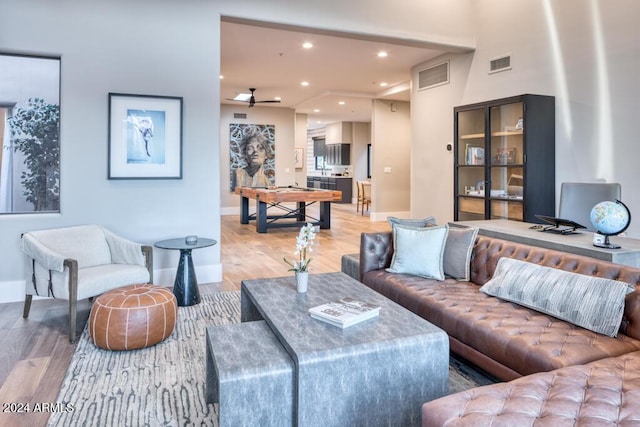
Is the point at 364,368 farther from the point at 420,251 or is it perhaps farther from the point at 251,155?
the point at 251,155

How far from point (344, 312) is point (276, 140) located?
9768mm

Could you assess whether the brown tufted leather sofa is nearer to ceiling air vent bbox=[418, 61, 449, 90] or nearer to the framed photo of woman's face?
ceiling air vent bbox=[418, 61, 449, 90]

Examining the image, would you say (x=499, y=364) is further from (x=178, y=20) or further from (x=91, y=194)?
(x=178, y=20)

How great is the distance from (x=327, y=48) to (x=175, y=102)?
273cm

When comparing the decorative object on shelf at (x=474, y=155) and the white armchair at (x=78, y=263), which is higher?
the decorative object on shelf at (x=474, y=155)

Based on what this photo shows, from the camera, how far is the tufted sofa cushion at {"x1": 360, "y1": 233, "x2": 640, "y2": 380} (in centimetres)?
194

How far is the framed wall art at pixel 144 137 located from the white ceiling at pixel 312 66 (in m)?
1.38

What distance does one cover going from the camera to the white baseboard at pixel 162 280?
12.6 ft

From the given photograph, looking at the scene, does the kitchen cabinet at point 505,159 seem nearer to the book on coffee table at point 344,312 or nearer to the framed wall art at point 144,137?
the book on coffee table at point 344,312

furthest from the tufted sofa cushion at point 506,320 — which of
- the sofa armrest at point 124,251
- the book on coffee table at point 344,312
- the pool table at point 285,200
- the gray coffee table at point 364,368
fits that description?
the pool table at point 285,200

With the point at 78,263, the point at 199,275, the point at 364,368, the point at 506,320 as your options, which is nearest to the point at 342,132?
the point at 199,275

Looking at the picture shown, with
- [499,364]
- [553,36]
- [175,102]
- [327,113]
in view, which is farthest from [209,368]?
[327,113]

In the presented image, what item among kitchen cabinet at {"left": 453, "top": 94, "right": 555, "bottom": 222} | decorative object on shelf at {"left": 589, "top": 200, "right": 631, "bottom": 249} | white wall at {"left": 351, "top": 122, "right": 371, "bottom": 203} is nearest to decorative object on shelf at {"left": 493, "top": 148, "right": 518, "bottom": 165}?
kitchen cabinet at {"left": 453, "top": 94, "right": 555, "bottom": 222}

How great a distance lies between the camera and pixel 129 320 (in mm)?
2719
